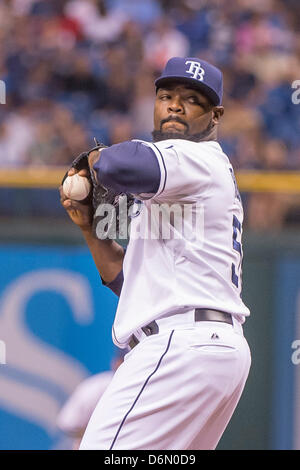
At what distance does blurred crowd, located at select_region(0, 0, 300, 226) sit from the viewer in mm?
6938

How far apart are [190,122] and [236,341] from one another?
0.83 m

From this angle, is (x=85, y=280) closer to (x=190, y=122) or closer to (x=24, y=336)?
(x=24, y=336)

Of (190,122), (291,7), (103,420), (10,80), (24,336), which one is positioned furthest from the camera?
(291,7)

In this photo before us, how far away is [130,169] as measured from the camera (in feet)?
9.59

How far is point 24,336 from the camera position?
18.2 feet

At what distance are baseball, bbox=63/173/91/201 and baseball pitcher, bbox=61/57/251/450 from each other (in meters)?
0.03

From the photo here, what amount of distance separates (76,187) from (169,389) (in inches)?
34.3

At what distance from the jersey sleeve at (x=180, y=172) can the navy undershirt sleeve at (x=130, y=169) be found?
3 cm

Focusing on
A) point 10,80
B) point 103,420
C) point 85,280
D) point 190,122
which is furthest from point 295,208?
point 10,80

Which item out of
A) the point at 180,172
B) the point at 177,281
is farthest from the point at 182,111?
the point at 177,281
